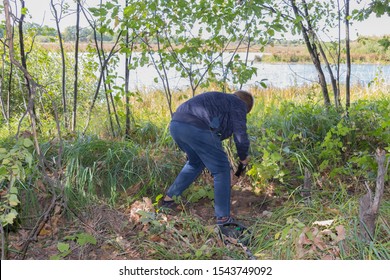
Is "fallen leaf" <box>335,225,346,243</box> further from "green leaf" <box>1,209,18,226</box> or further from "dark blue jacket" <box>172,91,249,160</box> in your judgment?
"green leaf" <box>1,209,18,226</box>

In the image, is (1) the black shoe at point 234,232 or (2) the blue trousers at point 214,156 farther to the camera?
(2) the blue trousers at point 214,156

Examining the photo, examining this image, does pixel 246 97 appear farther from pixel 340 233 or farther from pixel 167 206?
pixel 340 233

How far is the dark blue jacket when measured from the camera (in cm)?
437

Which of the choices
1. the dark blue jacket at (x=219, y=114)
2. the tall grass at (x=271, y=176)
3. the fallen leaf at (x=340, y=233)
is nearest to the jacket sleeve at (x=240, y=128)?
the dark blue jacket at (x=219, y=114)

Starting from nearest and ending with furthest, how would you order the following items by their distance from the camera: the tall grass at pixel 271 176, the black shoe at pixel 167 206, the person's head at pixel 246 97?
the tall grass at pixel 271 176 < the person's head at pixel 246 97 < the black shoe at pixel 167 206

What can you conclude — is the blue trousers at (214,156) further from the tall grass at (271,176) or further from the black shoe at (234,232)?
the tall grass at (271,176)

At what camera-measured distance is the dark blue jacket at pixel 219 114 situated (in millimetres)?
4371

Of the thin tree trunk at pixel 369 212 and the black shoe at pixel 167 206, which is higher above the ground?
the thin tree trunk at pixel 369 212

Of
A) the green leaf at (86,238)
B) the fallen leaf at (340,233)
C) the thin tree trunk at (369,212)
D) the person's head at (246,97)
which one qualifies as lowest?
the green leaf at (86,238)

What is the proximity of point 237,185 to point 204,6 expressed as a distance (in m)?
2.00

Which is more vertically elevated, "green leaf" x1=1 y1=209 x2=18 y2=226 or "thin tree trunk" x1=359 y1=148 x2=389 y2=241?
"green leaf" x1=1 y1=209 x2=18 y2=226

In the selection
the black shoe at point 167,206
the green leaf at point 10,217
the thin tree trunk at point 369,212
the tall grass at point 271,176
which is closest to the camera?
the green leaf at point 10,217

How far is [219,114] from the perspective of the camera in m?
4.48

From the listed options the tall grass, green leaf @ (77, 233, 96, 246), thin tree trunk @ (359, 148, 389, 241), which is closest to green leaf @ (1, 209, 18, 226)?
green leaf @ (77, 233, 96, 246)
